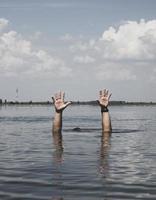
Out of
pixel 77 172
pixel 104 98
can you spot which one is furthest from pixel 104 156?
pixel 104 98

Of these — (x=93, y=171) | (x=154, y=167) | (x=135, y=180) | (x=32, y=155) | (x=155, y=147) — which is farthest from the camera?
(x=155, y=147)

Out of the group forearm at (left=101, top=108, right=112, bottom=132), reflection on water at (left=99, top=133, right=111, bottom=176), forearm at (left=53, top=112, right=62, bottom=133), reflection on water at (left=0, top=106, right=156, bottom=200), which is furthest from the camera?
forearm at (left=53, top=112, right=62, bottom=133)

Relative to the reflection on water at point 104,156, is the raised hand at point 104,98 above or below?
above

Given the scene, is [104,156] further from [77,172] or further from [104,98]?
[104,98]

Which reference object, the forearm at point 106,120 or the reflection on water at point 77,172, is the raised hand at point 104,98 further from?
the reflection on water at point 77,172

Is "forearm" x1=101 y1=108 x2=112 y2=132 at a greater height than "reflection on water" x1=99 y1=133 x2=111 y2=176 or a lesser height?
greater

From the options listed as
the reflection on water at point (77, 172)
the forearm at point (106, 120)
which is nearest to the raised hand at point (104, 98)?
the forearm at point (106, 120)

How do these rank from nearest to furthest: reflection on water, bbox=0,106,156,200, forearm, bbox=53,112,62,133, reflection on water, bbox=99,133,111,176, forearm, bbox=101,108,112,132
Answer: reflection on water, bbox=0,106,156,200 → reflection on water, bbox=99,133,111,176 → forearm, bbox=101,108,112,132 → forearm, bbox=53,112,62,133

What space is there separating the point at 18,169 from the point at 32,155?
3673mm

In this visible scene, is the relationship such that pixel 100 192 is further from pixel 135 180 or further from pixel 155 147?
pixel 155 147

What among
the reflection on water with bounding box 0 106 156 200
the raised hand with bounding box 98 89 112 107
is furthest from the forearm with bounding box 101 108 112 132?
the reflection on water with bounding box 0 106 156 200

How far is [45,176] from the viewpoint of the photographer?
43.2 ft

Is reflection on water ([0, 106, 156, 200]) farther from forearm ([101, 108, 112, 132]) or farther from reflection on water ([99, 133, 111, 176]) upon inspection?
forearm ([101, 108, 112, 132])

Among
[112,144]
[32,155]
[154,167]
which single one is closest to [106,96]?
[112,144]
